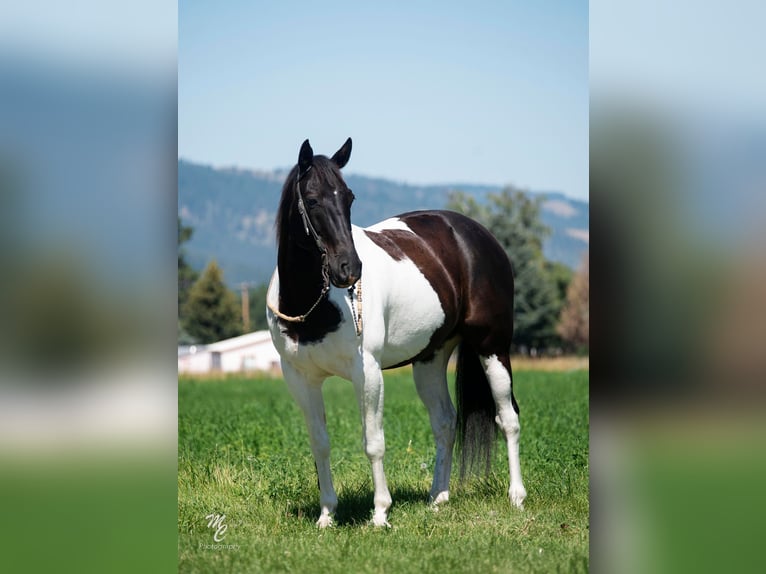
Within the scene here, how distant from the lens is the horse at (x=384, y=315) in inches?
212

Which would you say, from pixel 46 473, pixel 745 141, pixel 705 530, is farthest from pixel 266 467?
pixel 745 141

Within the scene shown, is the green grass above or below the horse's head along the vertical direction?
below

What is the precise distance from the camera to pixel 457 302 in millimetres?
6883

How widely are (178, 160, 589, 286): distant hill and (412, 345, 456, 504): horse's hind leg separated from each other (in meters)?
56.0

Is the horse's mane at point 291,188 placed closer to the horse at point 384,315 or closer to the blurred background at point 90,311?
the horse at point 384,315

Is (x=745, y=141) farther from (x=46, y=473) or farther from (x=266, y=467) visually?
(x=266, y=467)

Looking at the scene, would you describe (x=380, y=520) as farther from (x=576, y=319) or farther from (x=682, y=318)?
(x=576, y=319)

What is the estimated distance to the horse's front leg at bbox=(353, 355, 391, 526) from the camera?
586cm

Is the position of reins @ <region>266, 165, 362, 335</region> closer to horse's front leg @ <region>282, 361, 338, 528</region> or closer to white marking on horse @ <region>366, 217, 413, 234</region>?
horse's front leg @ <region>282, 361, 338, 528</region>

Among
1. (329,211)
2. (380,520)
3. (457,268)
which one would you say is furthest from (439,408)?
(329,211)

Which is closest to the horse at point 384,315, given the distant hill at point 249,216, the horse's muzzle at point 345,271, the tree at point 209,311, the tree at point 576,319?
the horse's muzzle at point 345,271

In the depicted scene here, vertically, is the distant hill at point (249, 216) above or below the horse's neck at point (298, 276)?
above

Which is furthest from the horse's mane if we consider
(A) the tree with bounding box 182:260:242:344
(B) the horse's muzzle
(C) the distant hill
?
(C) the distant hill

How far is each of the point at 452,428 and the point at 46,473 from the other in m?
4.13
